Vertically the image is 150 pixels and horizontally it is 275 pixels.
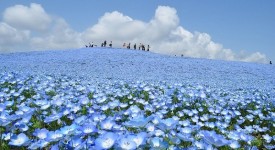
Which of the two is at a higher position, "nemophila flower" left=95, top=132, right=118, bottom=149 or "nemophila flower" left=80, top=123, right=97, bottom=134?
"nemophila flower" left=95, top=132, right=118, bottom=149

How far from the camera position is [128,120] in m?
4.61

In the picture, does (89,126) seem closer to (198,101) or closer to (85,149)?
(85,149)

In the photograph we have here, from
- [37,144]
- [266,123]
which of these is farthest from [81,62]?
[37,144]

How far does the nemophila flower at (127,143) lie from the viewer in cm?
206

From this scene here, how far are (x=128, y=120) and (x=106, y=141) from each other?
242 cm

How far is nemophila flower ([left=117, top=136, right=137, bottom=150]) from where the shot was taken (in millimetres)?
2056

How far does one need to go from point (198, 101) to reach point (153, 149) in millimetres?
5920

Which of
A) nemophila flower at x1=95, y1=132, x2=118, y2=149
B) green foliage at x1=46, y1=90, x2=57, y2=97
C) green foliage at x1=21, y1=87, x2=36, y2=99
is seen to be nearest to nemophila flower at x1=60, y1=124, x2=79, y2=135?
nemophila flower at x1=95, y1=132, x2=118, y2=149

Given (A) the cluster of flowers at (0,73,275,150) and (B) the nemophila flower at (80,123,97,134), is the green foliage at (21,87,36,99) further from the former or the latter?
(B) the nemophila flower at (80,123,97,134)

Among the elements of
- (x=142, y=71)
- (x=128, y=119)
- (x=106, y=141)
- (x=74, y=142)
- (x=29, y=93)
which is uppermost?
(x=106, y=141)

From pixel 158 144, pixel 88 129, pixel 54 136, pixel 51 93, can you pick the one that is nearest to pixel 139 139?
pixel 158 144

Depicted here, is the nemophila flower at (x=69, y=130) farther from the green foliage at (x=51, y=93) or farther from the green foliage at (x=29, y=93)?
the green foliage at (x=29, y=93)

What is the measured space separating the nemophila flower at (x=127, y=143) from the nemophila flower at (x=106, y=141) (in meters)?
0.05

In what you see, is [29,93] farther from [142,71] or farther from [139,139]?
[142,71]
